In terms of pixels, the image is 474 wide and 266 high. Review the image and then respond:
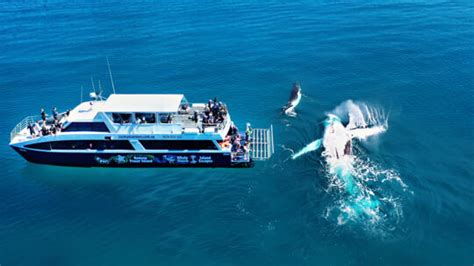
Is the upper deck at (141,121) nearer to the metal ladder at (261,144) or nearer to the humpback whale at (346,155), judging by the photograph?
the metal ladder at (261,144)

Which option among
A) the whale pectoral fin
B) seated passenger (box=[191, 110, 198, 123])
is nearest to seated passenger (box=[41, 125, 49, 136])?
seated passenger (box=[191, 110, 198, 123])

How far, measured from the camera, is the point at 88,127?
3441cm

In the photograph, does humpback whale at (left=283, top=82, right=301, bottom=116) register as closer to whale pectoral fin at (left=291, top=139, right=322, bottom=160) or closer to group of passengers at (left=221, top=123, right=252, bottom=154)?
whale pectoral fin at (left=291, top=139, right=322, bottom=160)

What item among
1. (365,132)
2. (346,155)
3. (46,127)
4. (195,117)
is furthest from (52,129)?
(365,132)

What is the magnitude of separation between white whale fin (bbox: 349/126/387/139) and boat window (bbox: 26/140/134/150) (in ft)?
72.9

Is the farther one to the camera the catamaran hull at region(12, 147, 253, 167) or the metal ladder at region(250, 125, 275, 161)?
the metal ladder at region(250, 125, 275, 161)

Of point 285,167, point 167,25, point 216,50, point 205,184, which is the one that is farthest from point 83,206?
point 167,25

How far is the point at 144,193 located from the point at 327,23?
49749 millimetres

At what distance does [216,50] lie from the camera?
193 ft

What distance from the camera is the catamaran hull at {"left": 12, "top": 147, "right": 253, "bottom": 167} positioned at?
34531 millimetres

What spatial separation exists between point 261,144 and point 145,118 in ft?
37.7

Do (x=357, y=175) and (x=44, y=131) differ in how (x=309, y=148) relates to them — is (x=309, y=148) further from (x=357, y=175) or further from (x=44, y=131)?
(x=44, y=131)

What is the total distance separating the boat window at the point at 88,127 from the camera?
3425cm

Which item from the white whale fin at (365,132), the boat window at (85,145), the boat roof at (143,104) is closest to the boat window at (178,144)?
the boat window at (85,145)
